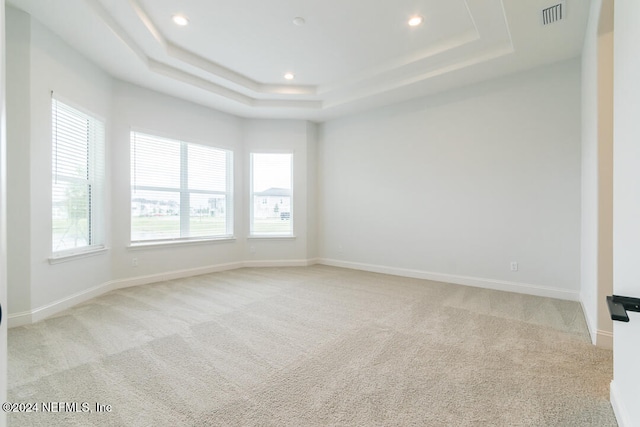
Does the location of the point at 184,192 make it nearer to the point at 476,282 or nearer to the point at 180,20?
the point at 180,20

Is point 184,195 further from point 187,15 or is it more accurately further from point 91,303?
point 187,15

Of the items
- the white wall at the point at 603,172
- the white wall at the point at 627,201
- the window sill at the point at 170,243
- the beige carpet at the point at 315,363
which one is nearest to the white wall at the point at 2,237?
the beige carpet at the point at 315,363

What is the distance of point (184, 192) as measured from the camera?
5098 mm

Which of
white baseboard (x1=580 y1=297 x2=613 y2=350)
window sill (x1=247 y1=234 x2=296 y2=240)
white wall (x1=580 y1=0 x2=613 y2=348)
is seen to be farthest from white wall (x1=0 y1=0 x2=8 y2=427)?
window sill (x1=247 y1=234 x2=296 y2=240)

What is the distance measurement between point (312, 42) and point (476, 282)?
156 inches

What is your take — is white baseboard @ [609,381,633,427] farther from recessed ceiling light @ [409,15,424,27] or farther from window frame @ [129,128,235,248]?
window frame @ [129,128,235,248]

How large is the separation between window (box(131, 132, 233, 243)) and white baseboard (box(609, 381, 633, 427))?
5.26 m

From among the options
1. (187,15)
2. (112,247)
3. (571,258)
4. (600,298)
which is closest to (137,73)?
(187,15)

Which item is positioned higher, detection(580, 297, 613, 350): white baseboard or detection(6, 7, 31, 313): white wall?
detection(6, 7, 31, 313): white wall

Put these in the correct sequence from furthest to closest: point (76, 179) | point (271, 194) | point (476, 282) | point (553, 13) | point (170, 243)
→ point (271, 194) < point (170, 243) < point (476, 282) < point (76, 179) < point (553, 13)

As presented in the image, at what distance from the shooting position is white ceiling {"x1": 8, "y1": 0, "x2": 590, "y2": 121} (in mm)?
2926

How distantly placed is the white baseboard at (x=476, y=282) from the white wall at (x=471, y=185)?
17mm

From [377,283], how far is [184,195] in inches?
139

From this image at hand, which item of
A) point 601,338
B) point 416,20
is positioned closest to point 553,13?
point 416,20
